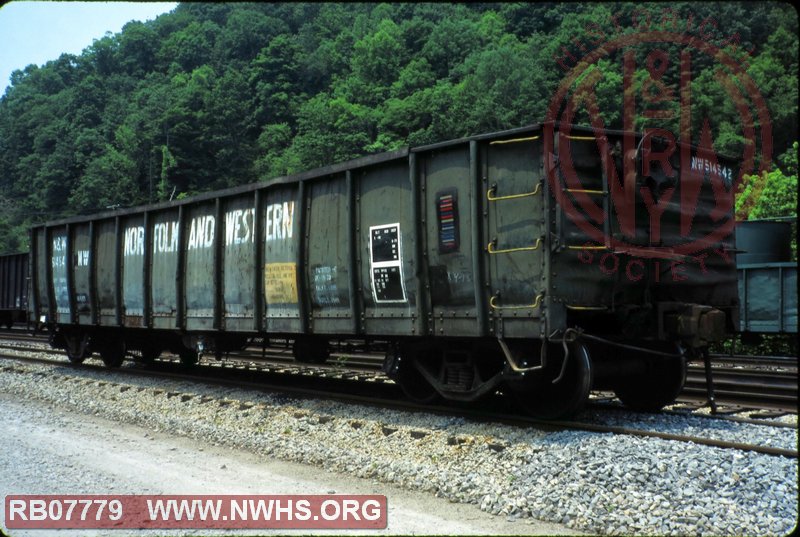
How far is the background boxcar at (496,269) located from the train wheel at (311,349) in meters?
0.03

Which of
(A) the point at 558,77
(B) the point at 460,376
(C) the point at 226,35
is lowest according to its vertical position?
(B) the point at 460,376

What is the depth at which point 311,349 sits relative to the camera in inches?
428

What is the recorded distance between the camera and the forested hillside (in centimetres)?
5256

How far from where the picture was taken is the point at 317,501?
564 centimetres

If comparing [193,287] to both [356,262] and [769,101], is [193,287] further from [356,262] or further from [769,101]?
[769,101]

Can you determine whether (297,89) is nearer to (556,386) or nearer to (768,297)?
(768,297)

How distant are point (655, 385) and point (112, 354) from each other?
11882 millimetres

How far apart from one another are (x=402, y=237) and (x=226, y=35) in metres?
114

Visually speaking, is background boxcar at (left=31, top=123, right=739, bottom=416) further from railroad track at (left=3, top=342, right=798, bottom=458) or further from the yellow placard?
railroad track at (left=3, top=342, right=798, bottom=458)

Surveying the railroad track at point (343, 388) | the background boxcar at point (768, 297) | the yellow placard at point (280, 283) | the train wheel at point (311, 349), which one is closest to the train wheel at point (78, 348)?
the railroad track at point (343, 388)

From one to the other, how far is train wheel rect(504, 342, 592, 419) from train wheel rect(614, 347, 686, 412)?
1279 millimetres

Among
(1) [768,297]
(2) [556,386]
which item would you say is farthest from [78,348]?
(1) [768,297]

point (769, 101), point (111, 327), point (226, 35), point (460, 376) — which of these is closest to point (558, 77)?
point (769, 101)

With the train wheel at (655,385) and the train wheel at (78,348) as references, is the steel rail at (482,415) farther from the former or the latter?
the train wheel at (78,348)
